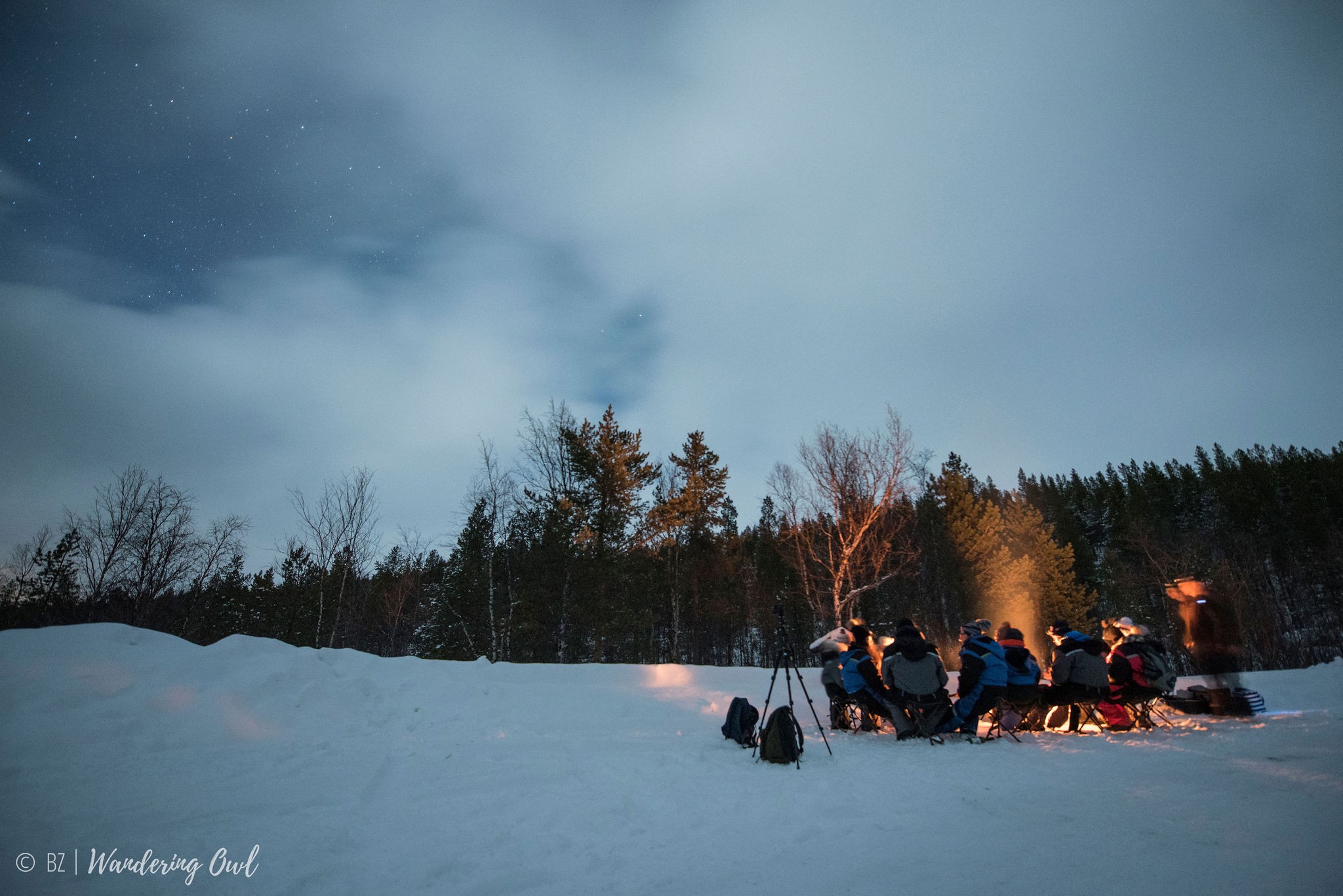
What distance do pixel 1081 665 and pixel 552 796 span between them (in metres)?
6.64

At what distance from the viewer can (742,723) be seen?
254 inches

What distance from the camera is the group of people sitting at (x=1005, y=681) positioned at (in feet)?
21.4

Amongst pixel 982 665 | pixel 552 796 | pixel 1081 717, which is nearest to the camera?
pixel 552 796

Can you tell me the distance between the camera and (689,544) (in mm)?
28188

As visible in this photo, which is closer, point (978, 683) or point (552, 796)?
point (552, 796)

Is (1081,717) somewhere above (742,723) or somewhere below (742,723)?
below

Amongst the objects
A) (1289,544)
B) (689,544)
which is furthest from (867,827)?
(1289,544)

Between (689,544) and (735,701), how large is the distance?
21.6 metres

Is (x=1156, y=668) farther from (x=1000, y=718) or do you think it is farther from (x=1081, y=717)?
(x=1000, y=718)

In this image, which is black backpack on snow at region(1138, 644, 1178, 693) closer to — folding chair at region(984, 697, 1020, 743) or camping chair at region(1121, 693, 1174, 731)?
camping chair at region(1121, 693, 1174, 731)

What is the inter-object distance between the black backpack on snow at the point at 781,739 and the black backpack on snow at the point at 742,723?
786 mm

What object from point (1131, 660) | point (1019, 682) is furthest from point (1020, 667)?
point (1131, 660)

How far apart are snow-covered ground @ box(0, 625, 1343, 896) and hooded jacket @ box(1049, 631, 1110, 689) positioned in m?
0.66

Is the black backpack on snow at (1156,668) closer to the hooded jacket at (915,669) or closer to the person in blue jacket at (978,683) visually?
the person in blue jacket at (978,683)
